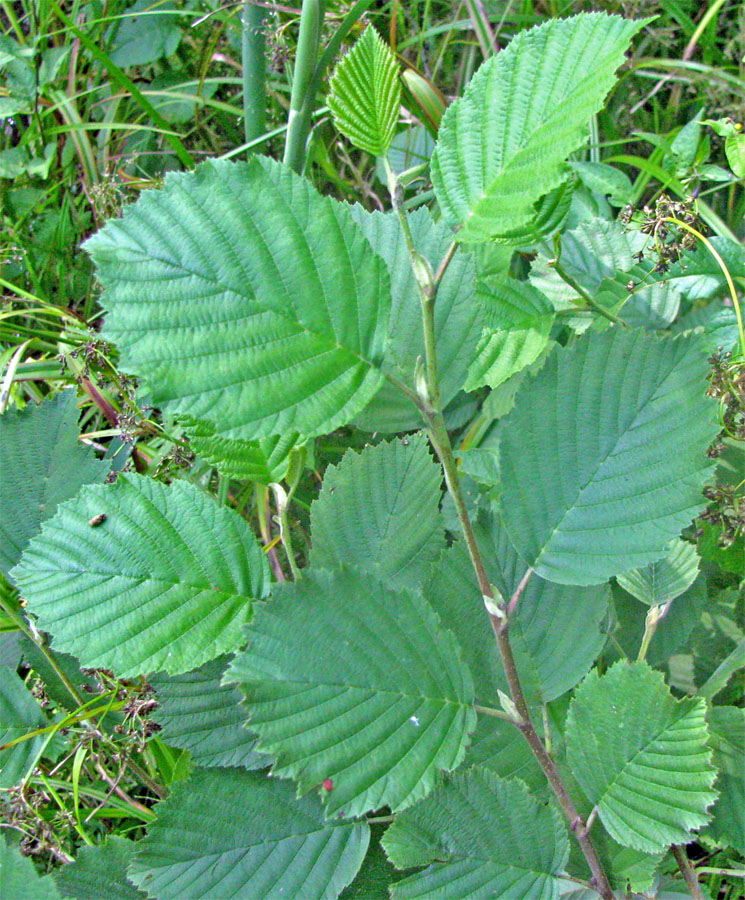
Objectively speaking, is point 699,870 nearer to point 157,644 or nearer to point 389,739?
point 389,739

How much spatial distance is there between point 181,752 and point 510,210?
765 mm

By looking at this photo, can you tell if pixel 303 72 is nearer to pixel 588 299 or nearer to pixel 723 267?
pixel 588 299

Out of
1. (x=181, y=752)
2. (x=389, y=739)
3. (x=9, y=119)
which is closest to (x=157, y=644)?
(x=389, y=739)

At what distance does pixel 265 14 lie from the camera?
4.50ft

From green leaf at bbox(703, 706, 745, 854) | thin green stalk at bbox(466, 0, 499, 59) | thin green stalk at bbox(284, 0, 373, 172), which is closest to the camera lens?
green leaf at bbox(703, 706, 745, 854)

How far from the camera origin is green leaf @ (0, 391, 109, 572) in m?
0.93

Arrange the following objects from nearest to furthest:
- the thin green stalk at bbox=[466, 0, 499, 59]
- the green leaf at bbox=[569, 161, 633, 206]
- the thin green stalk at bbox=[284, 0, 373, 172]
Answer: the thin green stalk at bbox=[284, 0, 373, 172] < the green leaf at bbox=[569, 161, 633, 206] < the thin green stalk at bbox=[466, 0, 499, 59]

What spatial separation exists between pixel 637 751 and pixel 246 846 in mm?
364

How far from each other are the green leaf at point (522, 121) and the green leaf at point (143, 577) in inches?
14.8

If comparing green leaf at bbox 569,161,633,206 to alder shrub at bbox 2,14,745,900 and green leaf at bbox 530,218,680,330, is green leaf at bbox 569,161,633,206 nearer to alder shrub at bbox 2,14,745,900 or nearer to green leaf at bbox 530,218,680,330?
green leaf at bbox 530,218,680,330

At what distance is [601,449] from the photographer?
680 mm

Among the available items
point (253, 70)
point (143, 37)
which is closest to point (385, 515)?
point (253, 70)

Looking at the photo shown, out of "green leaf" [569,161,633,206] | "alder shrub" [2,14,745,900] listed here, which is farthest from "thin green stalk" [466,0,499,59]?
"alder shrub" [2,14,745,900]

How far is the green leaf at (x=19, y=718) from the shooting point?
3.08 ft
